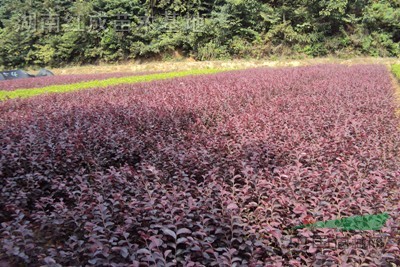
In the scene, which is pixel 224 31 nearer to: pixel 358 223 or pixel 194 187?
pixel 194 187

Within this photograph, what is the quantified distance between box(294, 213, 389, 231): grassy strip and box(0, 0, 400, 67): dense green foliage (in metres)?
29.9

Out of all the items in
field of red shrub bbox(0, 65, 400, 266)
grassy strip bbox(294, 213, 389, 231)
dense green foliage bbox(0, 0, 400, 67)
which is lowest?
field of red shrub bbox(0, 65, 400, 266)

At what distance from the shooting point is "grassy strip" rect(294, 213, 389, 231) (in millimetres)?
2180

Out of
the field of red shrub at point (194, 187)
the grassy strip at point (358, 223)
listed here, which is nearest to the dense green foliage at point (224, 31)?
the field of red shrub at point (194, 187)

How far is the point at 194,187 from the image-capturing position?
10.5 feet

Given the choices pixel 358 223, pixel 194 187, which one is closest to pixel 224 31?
pixel 194 187

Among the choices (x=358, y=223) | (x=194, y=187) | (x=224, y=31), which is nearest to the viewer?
(x=358, y=223)

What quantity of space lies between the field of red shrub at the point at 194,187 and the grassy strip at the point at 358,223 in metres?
0.06

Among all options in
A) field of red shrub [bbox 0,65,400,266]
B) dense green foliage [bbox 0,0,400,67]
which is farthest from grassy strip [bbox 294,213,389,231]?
dense green foliage [bbox 0,0,400,67]

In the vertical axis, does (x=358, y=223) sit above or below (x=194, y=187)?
above

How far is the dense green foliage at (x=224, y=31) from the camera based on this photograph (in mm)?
29891

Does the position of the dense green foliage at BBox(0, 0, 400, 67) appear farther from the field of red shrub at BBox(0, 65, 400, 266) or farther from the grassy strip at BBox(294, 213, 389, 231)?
the grassy strip at BBox(294, 213, 389, 231)

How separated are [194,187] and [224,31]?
97.9 ft

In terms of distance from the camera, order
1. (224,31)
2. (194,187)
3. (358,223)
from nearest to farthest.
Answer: (358,223) < (194,187) < (224,31)
